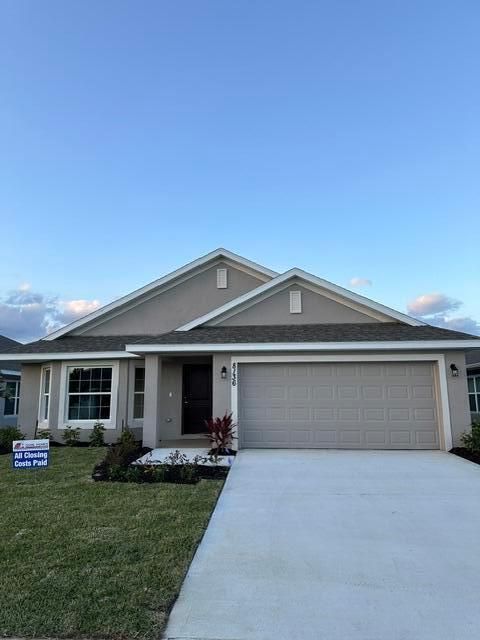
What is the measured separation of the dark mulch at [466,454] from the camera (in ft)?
30.2

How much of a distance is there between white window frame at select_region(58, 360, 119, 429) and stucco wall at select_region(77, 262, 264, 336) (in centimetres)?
163

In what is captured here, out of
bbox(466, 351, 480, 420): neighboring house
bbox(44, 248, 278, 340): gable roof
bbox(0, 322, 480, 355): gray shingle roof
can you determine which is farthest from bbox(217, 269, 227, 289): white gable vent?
bbox(466, 351, 480, 420): neighboring house

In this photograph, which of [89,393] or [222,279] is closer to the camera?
[89,393]

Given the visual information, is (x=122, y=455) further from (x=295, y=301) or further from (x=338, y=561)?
(x=295, y=301)

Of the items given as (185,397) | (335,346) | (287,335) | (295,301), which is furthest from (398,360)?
(185,397)

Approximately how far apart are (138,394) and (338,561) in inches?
387

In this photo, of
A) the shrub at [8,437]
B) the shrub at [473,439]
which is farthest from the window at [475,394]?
the shrub at [8,437]

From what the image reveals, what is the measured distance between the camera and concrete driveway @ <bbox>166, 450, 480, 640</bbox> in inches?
129

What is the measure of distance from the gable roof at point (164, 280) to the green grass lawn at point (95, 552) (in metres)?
7.45

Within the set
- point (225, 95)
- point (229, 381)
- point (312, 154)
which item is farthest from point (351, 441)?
point (225, 95)

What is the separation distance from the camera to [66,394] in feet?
43.1

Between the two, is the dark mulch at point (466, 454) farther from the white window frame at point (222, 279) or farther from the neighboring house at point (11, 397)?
the neighboring house at point (11, 397)

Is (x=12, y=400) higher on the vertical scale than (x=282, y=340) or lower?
lower

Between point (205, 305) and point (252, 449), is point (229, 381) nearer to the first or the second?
point (252, 449)
